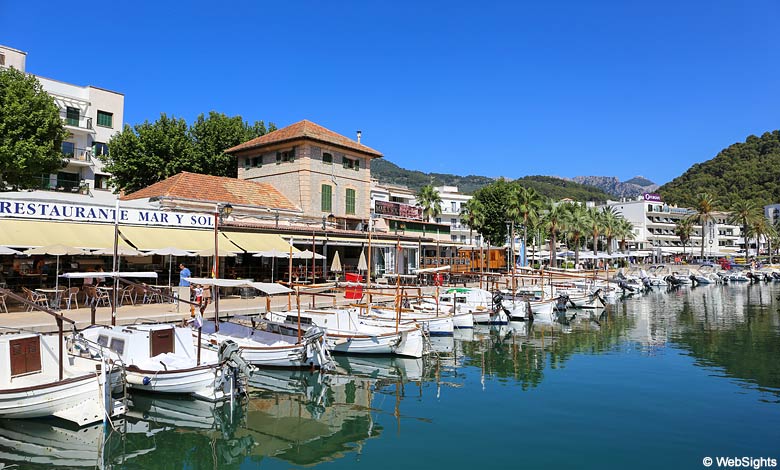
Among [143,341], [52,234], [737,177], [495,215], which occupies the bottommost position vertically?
[143,341]

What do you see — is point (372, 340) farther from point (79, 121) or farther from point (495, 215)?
point (495, 215)

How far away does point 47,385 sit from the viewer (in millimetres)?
11953

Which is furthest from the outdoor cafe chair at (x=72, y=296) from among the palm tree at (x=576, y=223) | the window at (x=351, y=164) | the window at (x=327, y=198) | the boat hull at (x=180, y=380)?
the palm tree at (x=576, y=223)

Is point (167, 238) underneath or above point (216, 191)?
underneath

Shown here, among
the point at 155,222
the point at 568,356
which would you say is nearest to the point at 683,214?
the point at 568,356

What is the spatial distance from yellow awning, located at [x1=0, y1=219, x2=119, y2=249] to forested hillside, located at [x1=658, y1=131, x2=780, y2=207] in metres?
123

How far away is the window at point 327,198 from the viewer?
40.4 metres

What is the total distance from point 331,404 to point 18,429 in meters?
7.67

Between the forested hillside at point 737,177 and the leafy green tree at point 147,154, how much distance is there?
110907 millimetres

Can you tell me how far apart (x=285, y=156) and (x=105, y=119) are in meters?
23.3

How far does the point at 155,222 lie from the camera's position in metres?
28.2

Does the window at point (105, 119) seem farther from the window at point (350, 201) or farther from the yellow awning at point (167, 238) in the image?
the yellow awning at point (167, 238)

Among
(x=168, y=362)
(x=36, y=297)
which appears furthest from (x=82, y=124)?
(x=168, y=362)

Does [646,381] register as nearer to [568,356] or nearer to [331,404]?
[568,356]
